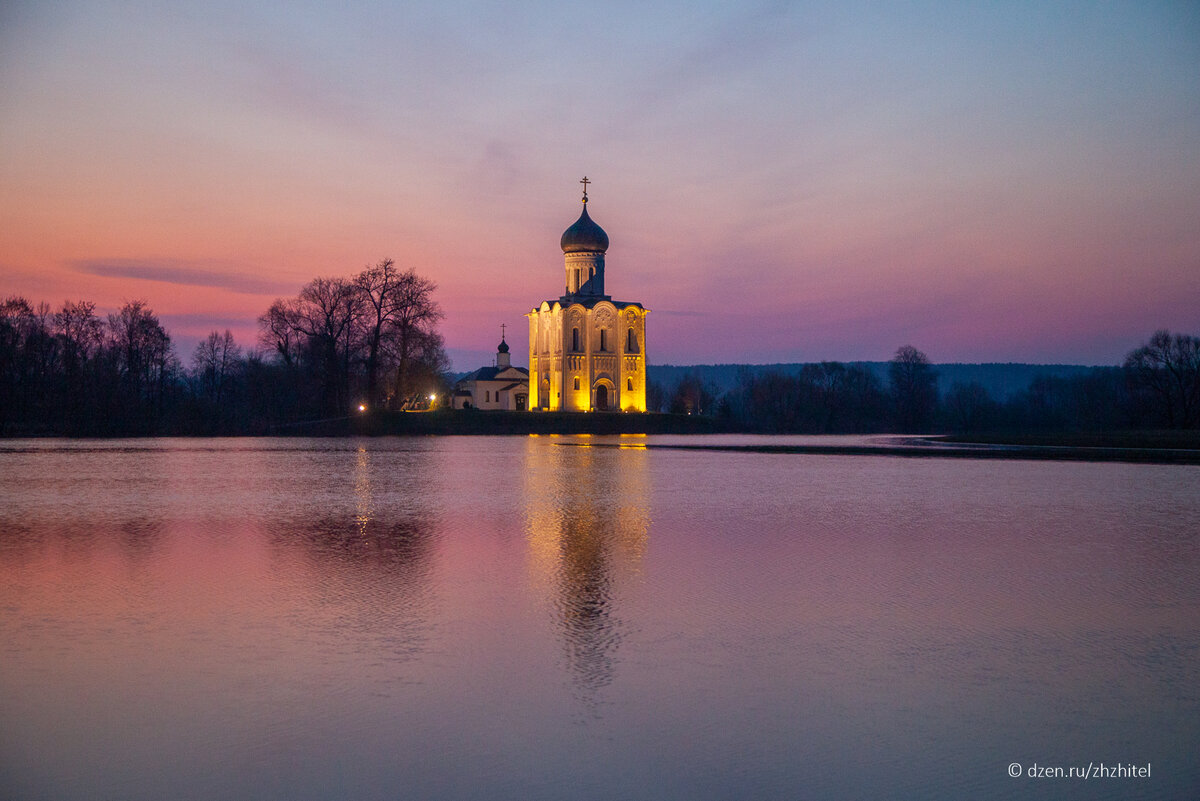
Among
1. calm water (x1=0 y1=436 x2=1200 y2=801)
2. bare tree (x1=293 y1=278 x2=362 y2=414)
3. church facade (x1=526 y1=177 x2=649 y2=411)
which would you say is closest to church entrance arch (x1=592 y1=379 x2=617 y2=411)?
church facade (x1=526 y1=177 x2=649 y2=411)

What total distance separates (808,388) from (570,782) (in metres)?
97.6

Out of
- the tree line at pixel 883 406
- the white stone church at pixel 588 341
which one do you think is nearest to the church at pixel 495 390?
the white stone church at pixel 588 341

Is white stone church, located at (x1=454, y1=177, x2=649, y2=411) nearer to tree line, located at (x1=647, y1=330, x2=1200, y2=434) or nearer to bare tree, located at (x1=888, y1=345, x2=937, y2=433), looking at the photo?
tree line, located at (x1=647, y1=330, x2=1200, y2=434)

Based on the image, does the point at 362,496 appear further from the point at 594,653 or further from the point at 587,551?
the point at 594,653

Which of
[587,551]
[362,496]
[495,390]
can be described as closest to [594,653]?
[587,551]

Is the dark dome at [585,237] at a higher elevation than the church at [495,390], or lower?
higher

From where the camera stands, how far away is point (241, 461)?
31375 millimetres

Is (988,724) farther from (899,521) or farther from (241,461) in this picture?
(241,461)

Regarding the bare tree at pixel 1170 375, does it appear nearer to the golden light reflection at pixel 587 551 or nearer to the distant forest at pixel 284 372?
the distant forest at pixel 284 372

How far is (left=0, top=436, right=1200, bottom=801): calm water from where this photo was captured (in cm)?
560

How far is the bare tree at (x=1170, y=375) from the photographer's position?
216 ft

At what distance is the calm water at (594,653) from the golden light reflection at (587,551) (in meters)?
0.07

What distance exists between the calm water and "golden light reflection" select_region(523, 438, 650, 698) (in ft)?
0.22

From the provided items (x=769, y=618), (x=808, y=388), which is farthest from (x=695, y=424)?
(x=769, y=618)
